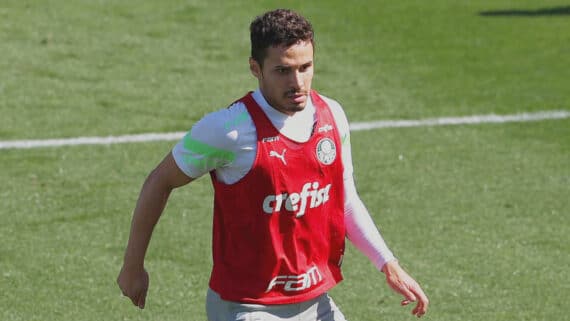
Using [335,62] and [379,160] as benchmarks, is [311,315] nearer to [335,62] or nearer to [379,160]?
[379,160]

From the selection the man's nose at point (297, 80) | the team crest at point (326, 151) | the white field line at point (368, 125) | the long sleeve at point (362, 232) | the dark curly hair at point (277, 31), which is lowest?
the white field line at point (368, 125)

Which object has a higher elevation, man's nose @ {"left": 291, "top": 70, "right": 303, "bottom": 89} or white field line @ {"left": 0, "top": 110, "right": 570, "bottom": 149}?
man's nose @ {"left": 291, "top": 70, "right": 303, "bottom": 89}

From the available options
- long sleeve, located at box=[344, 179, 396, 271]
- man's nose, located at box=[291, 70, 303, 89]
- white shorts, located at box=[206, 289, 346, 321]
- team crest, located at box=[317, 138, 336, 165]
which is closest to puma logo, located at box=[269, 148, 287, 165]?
team crest, located at box=[317, 138, 336, 165]

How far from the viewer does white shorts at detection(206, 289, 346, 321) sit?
5.98 m

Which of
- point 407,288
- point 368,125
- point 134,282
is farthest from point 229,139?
point 368,125

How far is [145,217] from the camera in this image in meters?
5.86

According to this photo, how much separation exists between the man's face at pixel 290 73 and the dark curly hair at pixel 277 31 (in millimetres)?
25

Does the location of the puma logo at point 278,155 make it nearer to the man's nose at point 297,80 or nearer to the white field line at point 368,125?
the man's nose at point 297,80

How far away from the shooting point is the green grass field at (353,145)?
9289 millimetres

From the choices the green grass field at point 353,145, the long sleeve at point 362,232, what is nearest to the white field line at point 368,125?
the green grass field at point 353,145

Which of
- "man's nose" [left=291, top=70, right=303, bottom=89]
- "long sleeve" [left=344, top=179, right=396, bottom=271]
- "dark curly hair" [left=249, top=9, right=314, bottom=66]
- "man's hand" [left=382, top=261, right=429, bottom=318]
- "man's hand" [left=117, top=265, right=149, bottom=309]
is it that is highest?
"dark curly hair" [left=249, top=9, right=314, bottom=66]

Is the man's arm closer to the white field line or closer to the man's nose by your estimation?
the man's nose

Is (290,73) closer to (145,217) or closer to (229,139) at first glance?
(229,139)

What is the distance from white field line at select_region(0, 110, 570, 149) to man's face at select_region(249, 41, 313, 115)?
24.2 ft
